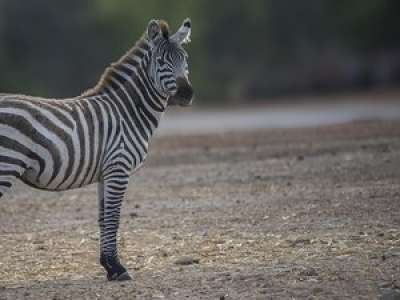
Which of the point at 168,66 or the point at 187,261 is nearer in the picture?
the point at 187,261

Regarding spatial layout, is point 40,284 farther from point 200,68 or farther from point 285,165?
point 200,68

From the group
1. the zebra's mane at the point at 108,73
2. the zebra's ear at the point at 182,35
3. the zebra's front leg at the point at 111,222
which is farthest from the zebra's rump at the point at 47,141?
the zebra's ear at the point at 182,35

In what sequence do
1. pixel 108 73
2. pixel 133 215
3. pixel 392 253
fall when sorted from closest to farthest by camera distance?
pixel 392 253 → pixel 108 73 → pixel 133 215

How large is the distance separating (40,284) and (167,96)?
7.59 ft

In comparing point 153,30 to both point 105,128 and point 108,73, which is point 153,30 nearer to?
point 108,73

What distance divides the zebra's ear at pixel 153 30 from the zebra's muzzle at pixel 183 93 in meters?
0.52

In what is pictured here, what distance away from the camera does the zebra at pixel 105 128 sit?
28.8 ft

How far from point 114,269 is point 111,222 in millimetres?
470

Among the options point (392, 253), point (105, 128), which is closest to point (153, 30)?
point (105, 128)

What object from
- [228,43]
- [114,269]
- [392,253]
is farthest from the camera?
[228,43]

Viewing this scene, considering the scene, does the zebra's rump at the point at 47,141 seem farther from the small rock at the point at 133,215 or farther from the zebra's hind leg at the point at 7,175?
the small rock at the point at 133,215

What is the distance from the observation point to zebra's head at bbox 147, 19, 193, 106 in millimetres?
9727

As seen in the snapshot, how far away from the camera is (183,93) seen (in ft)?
31.8

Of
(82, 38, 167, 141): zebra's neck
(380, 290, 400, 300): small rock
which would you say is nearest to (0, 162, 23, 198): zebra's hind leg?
(82, 38, 167, 141): zebra's neck
